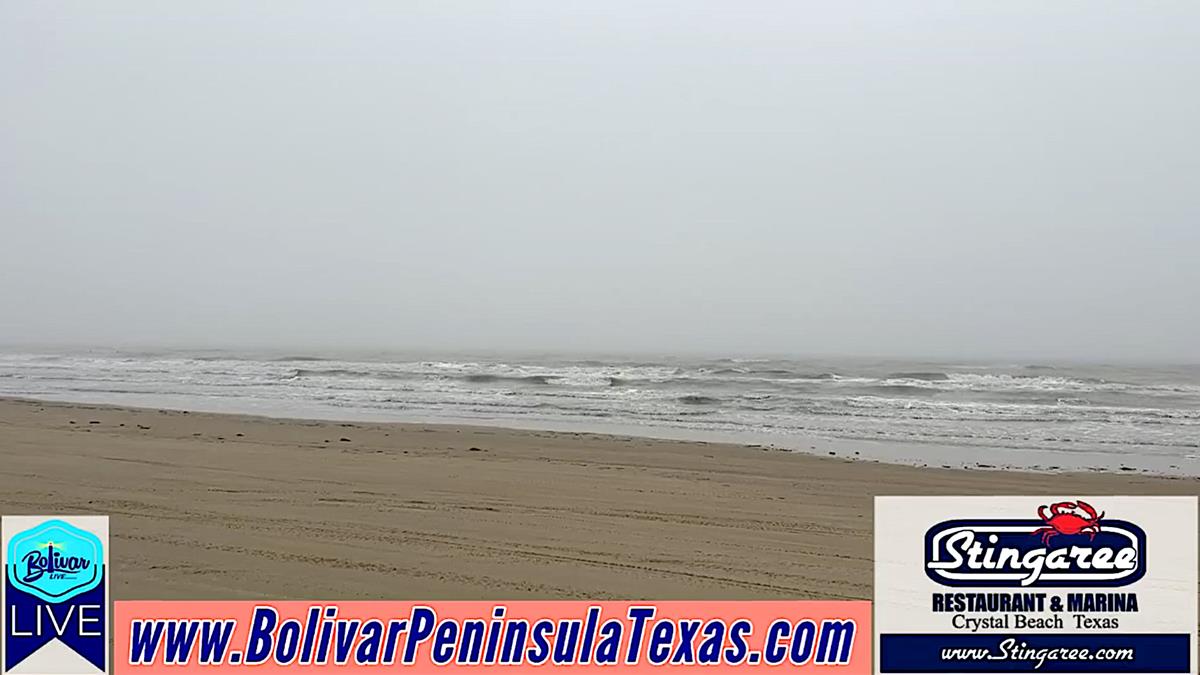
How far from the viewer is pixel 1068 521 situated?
385 cm

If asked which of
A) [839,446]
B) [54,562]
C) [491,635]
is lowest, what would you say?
[491,635]

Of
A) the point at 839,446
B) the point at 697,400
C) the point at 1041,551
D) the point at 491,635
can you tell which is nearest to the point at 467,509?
the point at 491,635

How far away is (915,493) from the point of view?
7.65 m

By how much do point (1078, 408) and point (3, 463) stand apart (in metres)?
20.9

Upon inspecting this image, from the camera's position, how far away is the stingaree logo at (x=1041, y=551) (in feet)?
11.9

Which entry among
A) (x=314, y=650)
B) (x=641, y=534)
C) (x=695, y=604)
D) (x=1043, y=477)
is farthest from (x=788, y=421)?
(x=314, y=650)

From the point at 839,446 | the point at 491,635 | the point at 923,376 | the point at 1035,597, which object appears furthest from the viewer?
the point at 923,376

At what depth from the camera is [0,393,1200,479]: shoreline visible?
10.1 m

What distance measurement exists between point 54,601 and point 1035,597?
4.44m

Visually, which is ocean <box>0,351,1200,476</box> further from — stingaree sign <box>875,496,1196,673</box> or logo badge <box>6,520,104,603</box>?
logo badge <box>6,520,104,603</box>

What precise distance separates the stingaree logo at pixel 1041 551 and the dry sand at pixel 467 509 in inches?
28.5

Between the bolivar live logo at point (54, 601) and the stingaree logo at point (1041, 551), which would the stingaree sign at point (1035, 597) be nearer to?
the stingaree logo at point (1041, 551)

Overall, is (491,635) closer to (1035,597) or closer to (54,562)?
(54,562)

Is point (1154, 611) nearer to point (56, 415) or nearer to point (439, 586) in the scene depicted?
point (439, 586)
